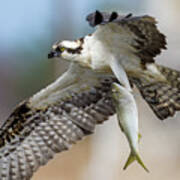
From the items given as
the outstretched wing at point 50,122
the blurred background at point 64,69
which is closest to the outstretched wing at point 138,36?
the outstretched wing at point 50,122

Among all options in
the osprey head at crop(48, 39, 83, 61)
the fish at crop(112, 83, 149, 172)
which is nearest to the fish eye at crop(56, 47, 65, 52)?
the osprey head at crop(48, 39, 83, 61)

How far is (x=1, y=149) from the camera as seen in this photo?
1.25m

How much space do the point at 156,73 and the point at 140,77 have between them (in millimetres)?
43

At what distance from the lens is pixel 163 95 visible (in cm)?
113

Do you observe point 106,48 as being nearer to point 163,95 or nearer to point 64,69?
point 163,95

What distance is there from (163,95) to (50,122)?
36 centimetres

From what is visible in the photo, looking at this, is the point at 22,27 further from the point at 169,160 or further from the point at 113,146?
the point at 169,160

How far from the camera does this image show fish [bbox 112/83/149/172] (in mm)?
822

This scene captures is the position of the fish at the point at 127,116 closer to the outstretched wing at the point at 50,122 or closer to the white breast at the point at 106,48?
the white breast at the point at 106,48

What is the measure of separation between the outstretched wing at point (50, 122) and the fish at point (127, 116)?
0.34 meters

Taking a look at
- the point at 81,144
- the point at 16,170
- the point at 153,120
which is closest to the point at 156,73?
the point at 16,170

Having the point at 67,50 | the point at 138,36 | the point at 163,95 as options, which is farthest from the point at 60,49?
the point at 163,95

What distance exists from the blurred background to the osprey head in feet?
3.49

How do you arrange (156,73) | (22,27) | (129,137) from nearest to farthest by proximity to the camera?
(129,137)
(156,73)
(22,27)
